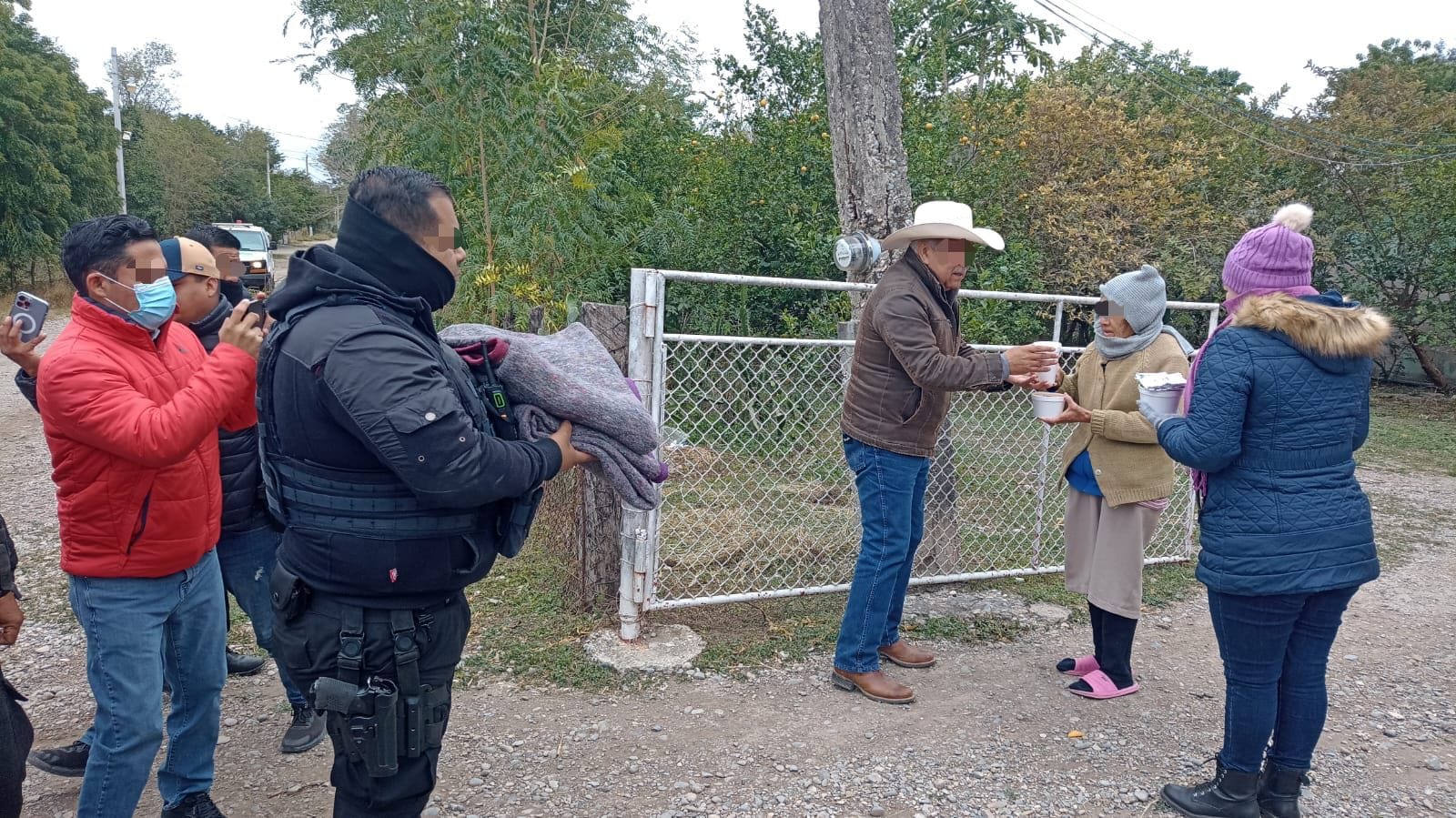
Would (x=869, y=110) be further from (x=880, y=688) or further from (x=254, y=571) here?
(x=254, y=571)

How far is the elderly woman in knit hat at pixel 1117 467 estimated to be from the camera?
11.7 ft

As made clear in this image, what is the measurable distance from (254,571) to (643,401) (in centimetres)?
156

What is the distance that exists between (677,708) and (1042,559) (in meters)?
2.81

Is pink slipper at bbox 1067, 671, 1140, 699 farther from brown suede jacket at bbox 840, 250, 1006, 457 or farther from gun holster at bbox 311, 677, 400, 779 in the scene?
gun holster at bbox 311, 677, 400, 779

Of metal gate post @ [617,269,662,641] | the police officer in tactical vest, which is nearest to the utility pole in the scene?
metal gate post @ [617,269,662,641]

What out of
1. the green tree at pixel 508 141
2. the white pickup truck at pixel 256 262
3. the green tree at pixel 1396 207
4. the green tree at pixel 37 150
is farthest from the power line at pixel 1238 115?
the green tree at pixel 37 150

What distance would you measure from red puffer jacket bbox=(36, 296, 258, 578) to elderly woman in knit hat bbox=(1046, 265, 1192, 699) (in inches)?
112

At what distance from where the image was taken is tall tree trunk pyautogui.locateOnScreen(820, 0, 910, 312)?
198 inches

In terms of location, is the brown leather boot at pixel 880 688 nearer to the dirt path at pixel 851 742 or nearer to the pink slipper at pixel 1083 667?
the dirt path at pixel 851 742

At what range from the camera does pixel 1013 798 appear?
3104mm

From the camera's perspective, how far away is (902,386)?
3.46 m

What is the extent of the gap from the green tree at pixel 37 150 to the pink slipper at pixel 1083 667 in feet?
84.7

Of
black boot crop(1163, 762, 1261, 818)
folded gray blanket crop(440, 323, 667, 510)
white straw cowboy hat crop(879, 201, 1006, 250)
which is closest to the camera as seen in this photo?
folded gray blanket crop(440, 323, 667, 510)

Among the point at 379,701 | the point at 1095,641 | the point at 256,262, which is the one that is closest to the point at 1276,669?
the point at 1095,641
